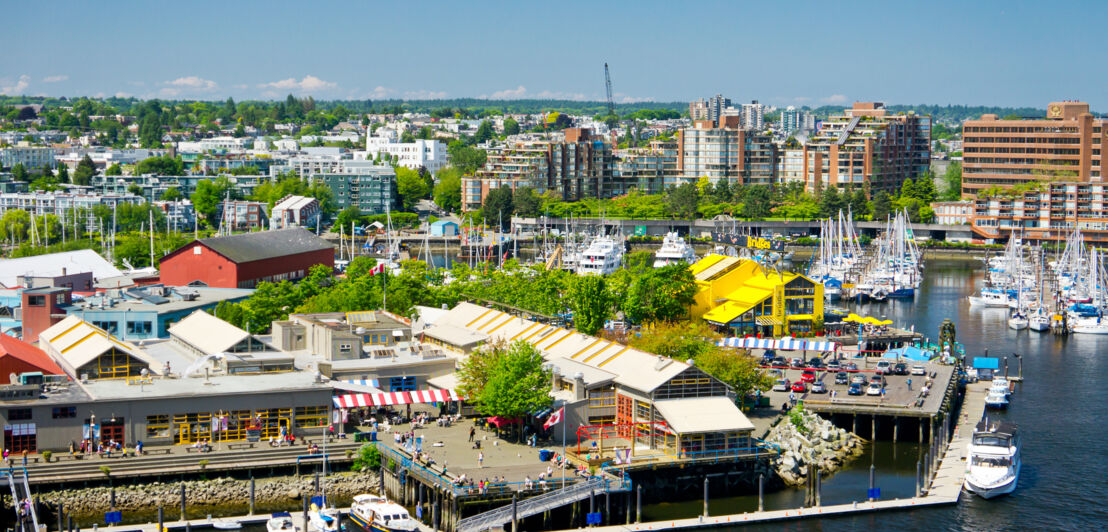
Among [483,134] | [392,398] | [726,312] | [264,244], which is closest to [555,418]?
[392,398]

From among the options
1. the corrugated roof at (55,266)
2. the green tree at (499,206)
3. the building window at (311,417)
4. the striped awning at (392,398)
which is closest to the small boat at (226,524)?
the building window at (311,417)

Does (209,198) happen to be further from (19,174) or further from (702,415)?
(702,415)

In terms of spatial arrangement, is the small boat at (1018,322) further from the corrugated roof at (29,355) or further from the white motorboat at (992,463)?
the corrugated roof at (29,355)

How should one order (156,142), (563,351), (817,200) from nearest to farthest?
(563,351), (817,200), (156,142)

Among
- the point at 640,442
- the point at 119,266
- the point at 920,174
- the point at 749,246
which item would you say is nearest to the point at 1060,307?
the point at 749,246

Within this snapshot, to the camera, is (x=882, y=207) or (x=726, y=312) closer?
(x=726, y=312)

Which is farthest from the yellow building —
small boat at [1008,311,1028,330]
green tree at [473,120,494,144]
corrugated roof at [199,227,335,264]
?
green tree at [473,120,494,144]

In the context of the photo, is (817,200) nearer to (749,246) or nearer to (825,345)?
(749,246)
